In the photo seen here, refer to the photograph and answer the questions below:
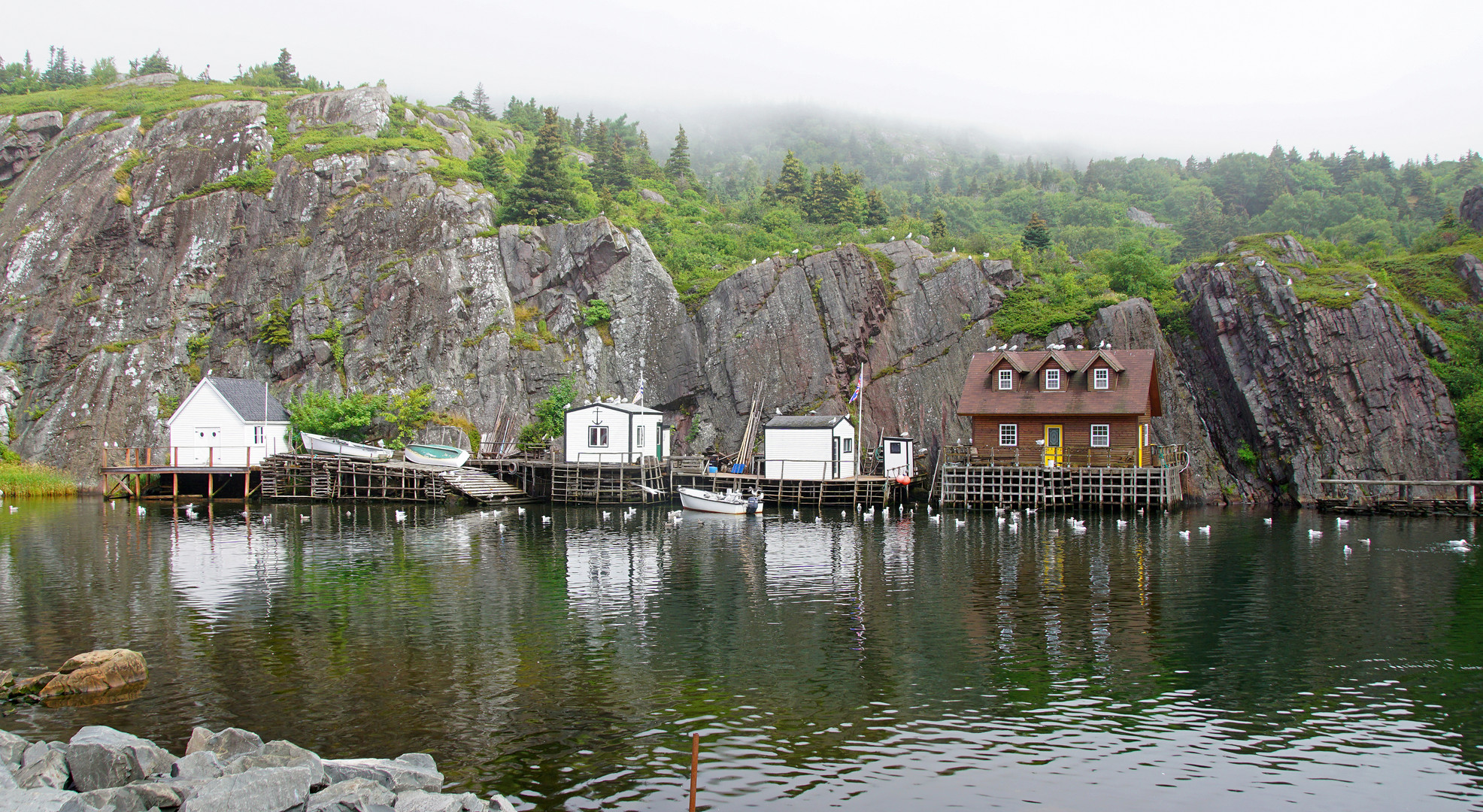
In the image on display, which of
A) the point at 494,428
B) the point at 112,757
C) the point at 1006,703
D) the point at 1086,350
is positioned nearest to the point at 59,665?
the point at 112,757

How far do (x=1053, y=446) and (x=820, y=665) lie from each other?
136 feet

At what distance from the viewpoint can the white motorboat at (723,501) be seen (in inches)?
2096

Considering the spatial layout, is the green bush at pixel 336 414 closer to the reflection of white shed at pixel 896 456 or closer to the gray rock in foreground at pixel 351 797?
the reflection of white shed at pixel 896 456

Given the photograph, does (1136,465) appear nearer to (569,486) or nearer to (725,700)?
(569,486)

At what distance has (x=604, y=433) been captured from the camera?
62125mm

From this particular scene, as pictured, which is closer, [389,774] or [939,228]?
[389,774]

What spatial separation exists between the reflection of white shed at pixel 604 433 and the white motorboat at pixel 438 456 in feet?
23.4


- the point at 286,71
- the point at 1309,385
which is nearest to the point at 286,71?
the point at 286,71

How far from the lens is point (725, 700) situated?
16.8 m

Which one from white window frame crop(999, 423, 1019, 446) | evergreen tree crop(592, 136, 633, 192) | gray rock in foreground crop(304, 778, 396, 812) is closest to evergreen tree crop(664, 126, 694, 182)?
evergreen tree crop(592, 136, 633, 192)

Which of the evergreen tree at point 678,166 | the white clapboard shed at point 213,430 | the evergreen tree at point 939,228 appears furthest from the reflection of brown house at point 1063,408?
the evergreen tree at point 678,166

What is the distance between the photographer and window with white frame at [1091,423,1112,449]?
55.4 meters

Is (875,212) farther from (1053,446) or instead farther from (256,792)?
(256,792)

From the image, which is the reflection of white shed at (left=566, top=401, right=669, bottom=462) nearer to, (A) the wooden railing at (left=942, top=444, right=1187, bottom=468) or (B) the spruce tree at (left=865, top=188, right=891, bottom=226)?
(A) the wooden railing at (left=942, top=444, right=1187, bottom=468)
